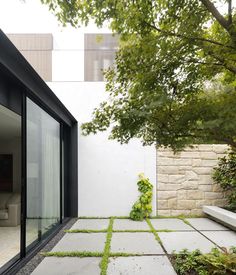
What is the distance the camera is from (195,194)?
7.05 m

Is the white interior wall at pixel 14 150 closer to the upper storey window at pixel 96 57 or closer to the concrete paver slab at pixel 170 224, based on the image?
the upper storey window at pixel 96 57

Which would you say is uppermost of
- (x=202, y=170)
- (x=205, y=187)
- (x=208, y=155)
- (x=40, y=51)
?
(x=40, y=51)

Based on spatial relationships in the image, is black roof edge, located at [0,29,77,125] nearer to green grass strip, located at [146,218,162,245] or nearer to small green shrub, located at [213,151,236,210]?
green grass strip, located at [146,218,162,245]

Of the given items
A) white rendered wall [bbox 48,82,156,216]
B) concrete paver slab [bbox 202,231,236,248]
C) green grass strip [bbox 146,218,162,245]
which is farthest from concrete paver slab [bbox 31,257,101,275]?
white rendered wall [bbox 48,82,156,216]

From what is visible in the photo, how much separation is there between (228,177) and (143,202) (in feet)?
6.91

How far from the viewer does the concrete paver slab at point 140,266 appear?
11.0 ft

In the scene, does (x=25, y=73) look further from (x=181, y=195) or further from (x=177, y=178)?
(x=181, y=195)

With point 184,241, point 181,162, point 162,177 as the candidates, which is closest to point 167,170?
point 162,177

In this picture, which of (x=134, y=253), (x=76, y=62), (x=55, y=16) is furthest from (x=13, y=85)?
(x=76, y=62)

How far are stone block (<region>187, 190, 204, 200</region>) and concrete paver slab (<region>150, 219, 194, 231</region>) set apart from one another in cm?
78

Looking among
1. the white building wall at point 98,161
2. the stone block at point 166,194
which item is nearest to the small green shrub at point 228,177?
the stone block at point 166,194

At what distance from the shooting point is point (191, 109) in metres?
2.44

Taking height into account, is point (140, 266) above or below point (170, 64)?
below

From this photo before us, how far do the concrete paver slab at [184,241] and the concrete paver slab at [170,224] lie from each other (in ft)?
1.40
